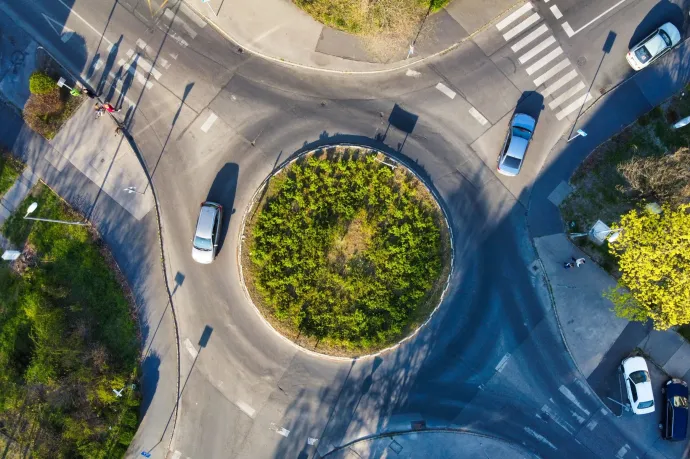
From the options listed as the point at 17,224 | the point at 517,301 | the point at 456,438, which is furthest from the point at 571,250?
the point at 17,224

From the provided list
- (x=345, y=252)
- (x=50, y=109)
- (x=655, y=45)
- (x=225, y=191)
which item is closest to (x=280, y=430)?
(x=345, y=252)

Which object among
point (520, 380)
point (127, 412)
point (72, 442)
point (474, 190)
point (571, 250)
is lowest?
point (72, 442)

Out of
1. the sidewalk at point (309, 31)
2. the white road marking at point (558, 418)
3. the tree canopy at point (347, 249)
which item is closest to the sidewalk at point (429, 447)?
the white road marking at point (558, 418)

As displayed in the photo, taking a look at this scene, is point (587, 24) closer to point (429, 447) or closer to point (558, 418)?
point (558, 418)

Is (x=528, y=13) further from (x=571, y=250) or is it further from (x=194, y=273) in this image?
(x=194, y=273)

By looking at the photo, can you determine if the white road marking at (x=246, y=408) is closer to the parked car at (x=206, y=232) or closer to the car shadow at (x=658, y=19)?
the parked car at (x=206, y=232)

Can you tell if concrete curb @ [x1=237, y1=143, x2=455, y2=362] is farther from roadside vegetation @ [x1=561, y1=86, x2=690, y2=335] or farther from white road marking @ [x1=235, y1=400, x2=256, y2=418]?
roadside vegetation @ [x1=561, y1=86, x2=690, y2=335]

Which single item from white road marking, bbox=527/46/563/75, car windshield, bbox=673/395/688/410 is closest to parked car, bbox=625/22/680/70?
white road marking, bbox=527/46/563/75
